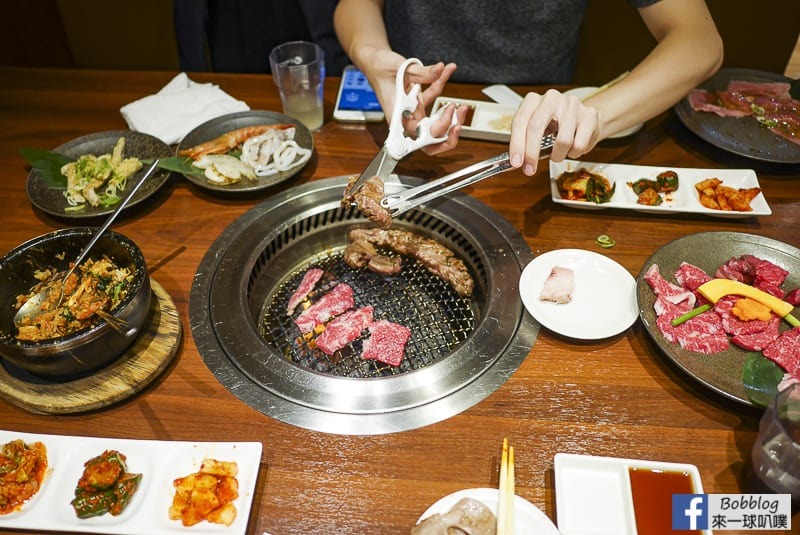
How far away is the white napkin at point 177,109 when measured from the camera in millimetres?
2859

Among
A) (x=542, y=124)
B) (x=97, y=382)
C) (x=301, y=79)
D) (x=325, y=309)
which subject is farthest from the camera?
(x=301, y=79)

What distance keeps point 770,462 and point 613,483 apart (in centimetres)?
40

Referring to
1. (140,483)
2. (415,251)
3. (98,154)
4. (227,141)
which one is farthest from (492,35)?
(140,483)

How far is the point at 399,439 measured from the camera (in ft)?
5.57

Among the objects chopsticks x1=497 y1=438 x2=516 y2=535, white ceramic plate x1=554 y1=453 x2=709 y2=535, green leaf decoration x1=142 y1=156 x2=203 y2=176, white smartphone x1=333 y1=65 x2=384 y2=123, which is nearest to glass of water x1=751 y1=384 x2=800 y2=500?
white ceramic plate x1=554 y1=453 x2=709 y2=535

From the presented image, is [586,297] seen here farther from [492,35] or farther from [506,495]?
[492,35]

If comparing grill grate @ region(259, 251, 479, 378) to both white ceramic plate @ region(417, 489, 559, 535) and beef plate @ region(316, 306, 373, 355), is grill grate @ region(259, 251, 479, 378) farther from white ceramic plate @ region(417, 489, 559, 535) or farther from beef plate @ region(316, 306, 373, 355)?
white ceramic plate @ region(417, 489, 559, 535)

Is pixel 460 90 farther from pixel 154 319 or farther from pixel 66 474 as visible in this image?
pixel 66 474

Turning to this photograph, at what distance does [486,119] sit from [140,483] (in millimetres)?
2174

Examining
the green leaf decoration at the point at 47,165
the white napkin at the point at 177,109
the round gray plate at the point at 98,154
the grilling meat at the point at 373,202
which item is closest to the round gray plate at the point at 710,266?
the grilling meat at the point at 373,202

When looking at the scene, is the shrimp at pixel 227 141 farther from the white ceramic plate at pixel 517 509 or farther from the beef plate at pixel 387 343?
the white ceramic plate at pixel 517 509

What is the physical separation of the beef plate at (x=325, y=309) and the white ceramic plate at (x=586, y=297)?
2.28 ft

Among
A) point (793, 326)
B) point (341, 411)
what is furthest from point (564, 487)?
point (793, 326)

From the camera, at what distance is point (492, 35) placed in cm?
303
